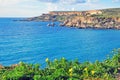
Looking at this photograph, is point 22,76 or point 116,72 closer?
point 22,76

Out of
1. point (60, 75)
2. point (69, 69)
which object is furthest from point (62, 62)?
point (60, 75)

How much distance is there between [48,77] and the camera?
1184 inches

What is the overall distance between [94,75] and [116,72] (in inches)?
203

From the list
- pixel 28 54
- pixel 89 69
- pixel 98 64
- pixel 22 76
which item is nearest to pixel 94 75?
pixel 89 69

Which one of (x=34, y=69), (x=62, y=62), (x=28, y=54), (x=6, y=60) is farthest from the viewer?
(x=28, y=54)

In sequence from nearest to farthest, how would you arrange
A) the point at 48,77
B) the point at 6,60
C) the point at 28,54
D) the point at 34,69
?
1. the point at 48,77
2. the point at 34,69
3. the point at 6,60
4. the point at 28,54

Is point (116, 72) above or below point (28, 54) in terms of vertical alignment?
above

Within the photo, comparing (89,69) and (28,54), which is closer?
(89,69)

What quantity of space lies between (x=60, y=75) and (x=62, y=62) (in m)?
5.79

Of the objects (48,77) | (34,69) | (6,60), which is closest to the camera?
(48,77)

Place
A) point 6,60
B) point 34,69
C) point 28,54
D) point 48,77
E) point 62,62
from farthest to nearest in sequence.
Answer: point 28,54 < point 6,60 < point 62,62 < point 34,69 < point 48,77

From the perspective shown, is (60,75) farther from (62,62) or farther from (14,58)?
(14,58)

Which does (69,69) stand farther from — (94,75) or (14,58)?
(14,58)

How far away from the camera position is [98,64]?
37.9 meters
